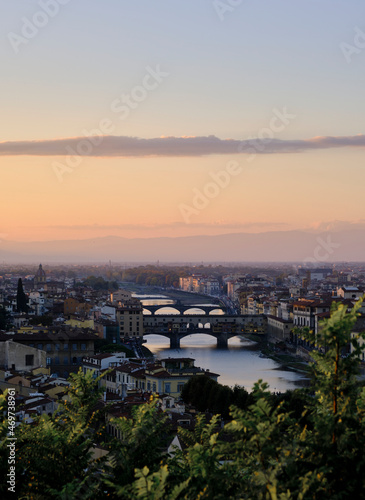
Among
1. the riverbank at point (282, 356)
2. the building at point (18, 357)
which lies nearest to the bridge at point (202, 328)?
the riverbank at point (282, 356)

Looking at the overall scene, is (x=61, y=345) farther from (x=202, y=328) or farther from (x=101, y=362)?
(x=202, y=328)

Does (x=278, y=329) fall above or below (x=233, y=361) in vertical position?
above

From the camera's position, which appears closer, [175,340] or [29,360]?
[29,360]

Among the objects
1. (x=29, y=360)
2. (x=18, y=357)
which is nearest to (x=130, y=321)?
(x=29, y=360)

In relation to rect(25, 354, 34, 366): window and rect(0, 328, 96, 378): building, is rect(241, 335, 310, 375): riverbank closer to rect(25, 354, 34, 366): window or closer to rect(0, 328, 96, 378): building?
rect(0, 328, 96, 378): building

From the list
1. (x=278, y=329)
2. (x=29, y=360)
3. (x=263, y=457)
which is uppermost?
(x=263, y=457)
